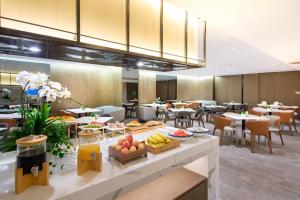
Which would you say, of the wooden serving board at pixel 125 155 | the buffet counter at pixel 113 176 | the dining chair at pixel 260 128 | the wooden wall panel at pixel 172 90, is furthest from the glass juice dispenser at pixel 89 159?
the wooden wall panel at pixel 172 90

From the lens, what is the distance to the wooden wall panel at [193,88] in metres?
14.0

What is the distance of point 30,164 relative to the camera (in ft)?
3.42

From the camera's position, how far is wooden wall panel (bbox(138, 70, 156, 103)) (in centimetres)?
1045

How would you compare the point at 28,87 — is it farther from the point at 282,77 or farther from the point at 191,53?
the point at 282,77

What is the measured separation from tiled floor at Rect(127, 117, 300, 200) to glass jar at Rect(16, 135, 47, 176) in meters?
2.49

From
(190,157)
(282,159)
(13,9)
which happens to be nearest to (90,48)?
(13,9)

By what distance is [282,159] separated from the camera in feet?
12.8

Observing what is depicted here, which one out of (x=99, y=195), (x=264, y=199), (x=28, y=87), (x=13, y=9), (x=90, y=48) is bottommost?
(x=264, y=199)

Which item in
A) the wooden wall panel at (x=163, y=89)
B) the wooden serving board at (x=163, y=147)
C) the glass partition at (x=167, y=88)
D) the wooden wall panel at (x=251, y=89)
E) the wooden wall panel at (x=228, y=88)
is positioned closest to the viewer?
the wooden serving board at (x=163, y=147)

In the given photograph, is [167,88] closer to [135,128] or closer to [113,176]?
[135,128]

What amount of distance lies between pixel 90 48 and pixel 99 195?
4.29 ft

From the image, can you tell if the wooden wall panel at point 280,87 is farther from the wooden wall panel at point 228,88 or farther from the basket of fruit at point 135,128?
the basket of fruit at point 135,128

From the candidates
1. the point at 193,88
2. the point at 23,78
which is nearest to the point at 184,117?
the point at 23,78

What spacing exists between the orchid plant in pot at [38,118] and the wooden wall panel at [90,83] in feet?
22.5
